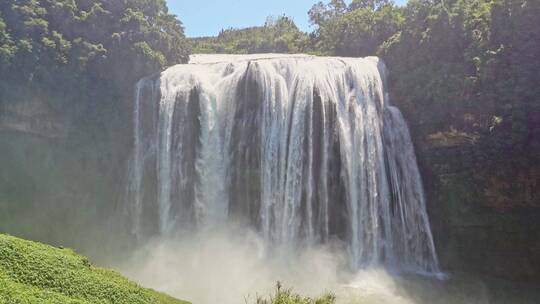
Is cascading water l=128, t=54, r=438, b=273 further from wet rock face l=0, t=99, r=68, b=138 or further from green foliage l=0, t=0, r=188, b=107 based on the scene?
wet rock face l=0, t=99, r=68, b=138

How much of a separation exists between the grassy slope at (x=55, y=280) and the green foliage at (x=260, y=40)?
105 feet

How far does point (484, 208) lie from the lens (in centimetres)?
2142

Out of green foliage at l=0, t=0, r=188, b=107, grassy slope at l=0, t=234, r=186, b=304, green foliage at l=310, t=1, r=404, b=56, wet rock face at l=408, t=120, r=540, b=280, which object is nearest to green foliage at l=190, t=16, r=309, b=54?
green foliage at l=310, t=1, r=404, b=56

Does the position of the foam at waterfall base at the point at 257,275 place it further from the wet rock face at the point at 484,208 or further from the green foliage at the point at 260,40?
the green foliage at the point at 260,40

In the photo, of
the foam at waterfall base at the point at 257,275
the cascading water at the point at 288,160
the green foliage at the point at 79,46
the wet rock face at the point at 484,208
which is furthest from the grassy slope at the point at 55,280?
the green foliage at the point at 79,46

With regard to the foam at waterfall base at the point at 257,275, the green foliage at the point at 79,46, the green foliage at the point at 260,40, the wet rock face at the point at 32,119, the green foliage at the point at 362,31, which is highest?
the green foliage at the point at 260,40

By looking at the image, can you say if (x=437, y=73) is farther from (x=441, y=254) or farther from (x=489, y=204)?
(x=441, y=254)

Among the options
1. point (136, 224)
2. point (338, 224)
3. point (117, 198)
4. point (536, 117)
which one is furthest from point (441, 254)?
point (117, 198)

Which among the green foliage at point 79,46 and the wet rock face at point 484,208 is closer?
the wet rock face at point 484,208

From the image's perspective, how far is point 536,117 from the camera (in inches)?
811

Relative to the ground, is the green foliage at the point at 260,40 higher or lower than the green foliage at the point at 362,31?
higher

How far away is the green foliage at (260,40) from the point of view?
148 ft

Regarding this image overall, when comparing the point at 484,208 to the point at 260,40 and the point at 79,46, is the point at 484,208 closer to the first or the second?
the point at 79,46

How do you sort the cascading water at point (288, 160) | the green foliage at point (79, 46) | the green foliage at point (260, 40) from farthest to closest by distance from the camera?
the green foliage at point (260, 40), the green foliage at point (79, 46), the cascading water at point (288, 160)
